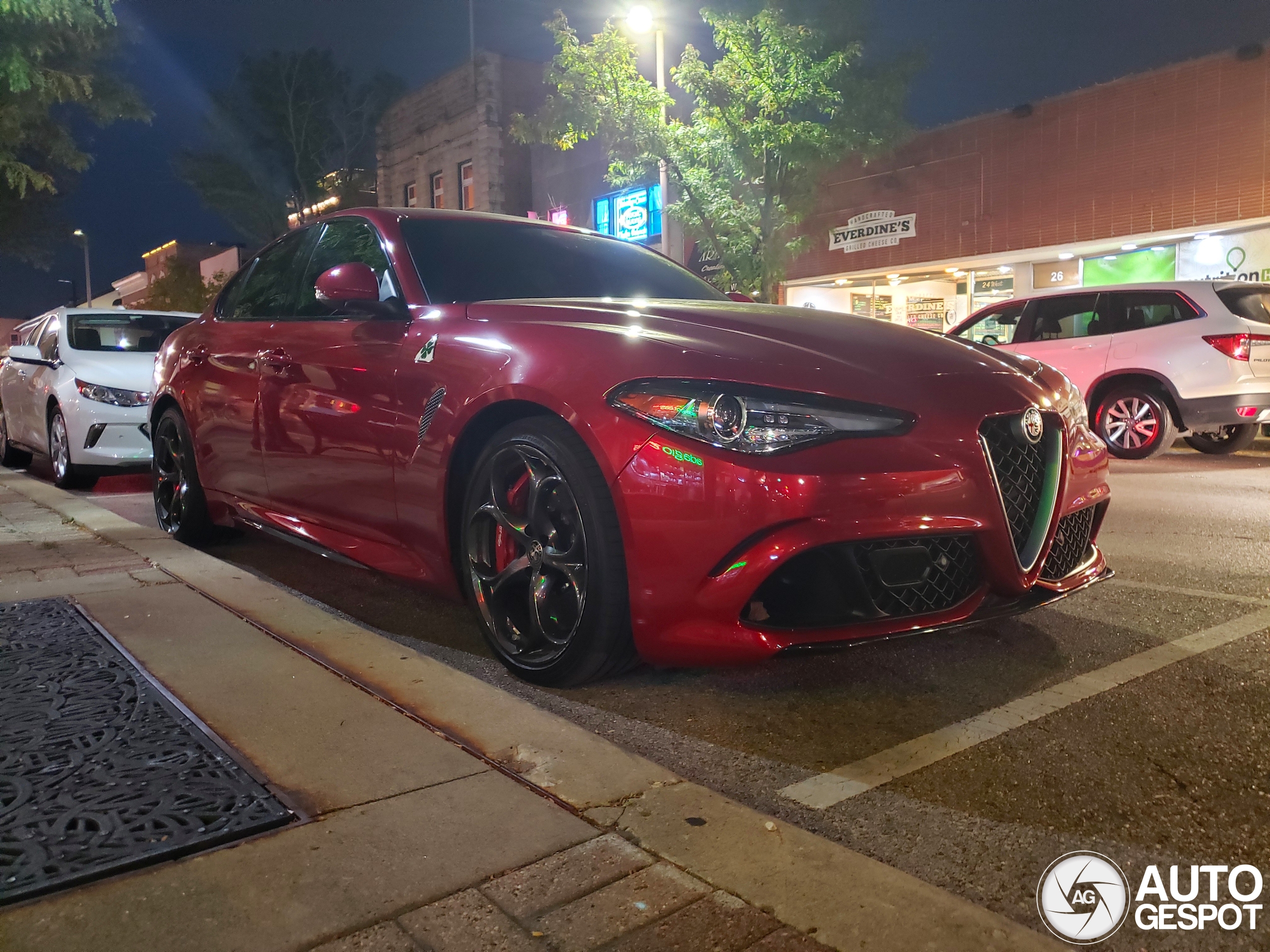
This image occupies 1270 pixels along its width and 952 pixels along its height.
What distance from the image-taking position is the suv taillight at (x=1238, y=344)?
27.6 ft

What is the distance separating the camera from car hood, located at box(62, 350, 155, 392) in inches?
312

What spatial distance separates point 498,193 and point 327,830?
26.8 m

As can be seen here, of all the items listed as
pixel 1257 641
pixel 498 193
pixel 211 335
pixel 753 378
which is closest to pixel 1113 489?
pixel 1257 641

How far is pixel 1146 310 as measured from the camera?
30.3ft

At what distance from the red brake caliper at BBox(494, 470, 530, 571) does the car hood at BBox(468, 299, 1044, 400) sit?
48cm

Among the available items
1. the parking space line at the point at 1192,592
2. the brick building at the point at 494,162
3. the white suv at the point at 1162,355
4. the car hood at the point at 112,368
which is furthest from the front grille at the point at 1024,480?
the brick building at the point at 494,162

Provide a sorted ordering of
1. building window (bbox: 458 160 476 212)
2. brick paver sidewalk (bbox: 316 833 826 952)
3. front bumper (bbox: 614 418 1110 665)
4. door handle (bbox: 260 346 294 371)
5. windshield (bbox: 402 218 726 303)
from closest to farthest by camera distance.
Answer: brick paver sidewalk (bbox: 316 833 826 952) → front bumper (bbox: 614 418 1110 665) → windshield (bbox: 402 218 726 303) → door handle (bbox: 260 346 294 371) → building window (bbox: 458 160 476 212)

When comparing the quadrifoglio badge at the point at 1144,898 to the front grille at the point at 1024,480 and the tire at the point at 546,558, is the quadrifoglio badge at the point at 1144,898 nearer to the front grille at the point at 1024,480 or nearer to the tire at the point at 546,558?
the front grille at the point at 1024,480

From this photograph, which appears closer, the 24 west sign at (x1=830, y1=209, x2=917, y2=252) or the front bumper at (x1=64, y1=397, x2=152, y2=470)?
the front bumper at (x1=64, y1=397, x2=152, y2=470)

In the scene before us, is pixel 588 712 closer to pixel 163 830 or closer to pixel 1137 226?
pixel 163 830

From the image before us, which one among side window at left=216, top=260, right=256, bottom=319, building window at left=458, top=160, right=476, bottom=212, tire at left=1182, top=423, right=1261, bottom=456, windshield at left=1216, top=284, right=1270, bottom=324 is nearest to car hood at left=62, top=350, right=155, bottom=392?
side window at left=216, top=260, right=256, bottom=319

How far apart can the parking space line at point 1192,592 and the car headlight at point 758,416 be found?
207 centimetres

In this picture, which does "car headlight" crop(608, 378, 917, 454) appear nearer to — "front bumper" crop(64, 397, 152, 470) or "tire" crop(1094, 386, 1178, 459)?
"front bumper" crop(64, 397, 152, 470)

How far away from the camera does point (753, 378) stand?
8.42 ft
